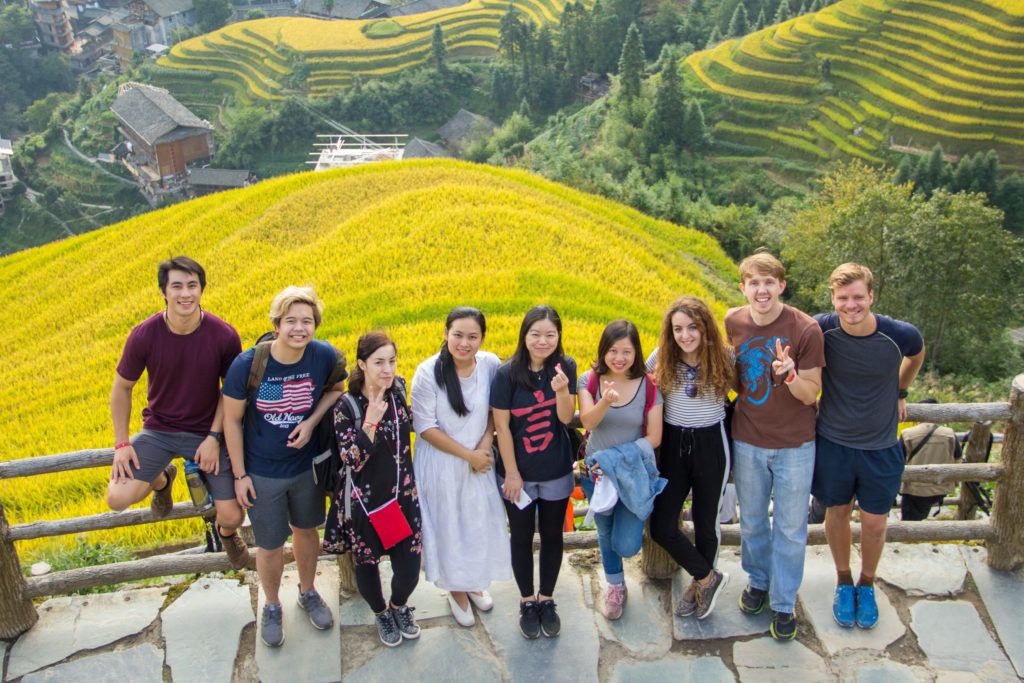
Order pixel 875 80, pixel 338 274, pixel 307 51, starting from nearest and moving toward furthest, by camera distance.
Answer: pixel 338 274, pixel 875 80, pixel 307 51

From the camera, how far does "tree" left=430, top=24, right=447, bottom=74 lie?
202 feet

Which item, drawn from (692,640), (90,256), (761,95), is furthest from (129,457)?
(761,95)

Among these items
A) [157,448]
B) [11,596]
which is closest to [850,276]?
[157,448]

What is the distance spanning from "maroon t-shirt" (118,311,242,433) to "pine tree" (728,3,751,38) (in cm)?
6273

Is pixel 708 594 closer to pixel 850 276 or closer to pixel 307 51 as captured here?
pixel 850 276

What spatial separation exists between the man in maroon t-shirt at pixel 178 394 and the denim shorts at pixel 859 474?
2.78m

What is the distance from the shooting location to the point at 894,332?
3617mm

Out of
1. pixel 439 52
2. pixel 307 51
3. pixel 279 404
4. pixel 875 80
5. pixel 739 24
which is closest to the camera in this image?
pixel 279 404

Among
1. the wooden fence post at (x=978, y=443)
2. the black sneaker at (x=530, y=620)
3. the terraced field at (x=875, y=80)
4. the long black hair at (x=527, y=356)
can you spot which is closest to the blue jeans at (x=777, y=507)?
the long black hair at (x=527, y=356)

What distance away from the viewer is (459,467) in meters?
3.71

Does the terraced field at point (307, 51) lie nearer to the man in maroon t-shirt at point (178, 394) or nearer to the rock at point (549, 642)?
the man in maroon t-shirt at point (178, 394)

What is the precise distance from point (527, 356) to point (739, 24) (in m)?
63.3

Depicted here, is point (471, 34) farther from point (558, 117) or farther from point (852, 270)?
point (852, 270)

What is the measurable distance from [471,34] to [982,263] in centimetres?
5547
